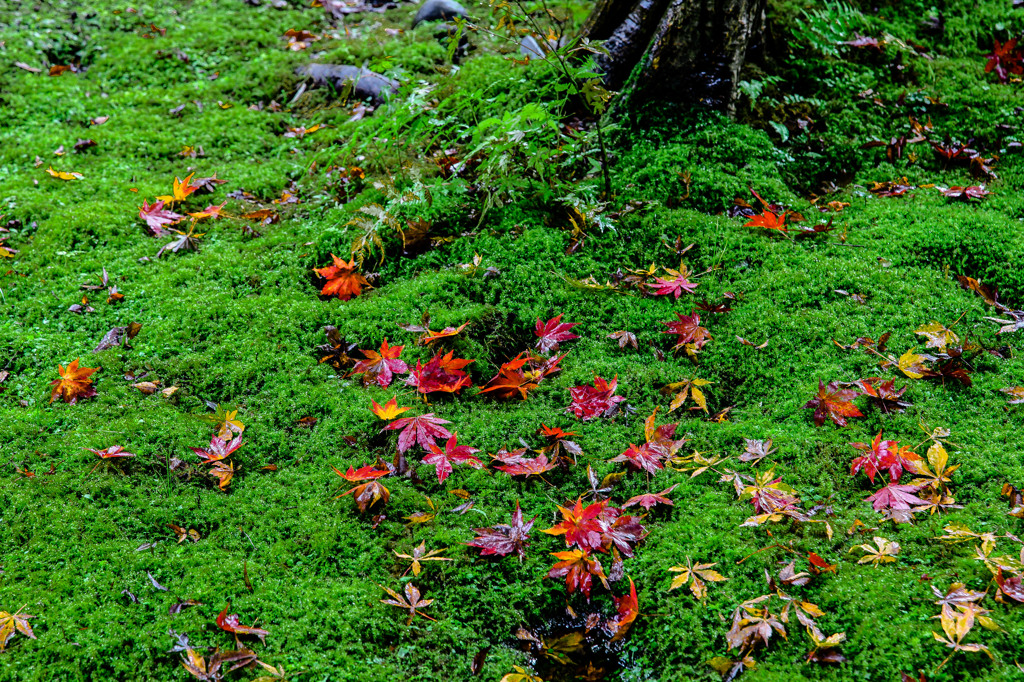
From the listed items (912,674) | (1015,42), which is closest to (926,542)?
(912,674)

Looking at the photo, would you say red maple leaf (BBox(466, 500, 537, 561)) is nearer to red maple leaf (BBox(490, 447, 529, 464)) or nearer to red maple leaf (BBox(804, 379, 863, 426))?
red maple leaf (BBox(490, 447, 529, 464))

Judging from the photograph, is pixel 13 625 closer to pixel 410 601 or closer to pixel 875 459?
pixel 410 601

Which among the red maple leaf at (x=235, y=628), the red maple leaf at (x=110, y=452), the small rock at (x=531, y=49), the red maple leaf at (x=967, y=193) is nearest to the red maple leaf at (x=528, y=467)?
the red maple leaf at (x=235, y=628)

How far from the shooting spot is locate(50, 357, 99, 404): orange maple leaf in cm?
314

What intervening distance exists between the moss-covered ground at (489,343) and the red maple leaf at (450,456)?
0.06 m

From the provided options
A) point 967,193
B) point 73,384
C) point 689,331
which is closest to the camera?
point 73,384

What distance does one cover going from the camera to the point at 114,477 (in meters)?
2.77

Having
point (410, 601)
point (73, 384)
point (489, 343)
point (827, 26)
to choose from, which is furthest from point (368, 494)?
point (827, 26)

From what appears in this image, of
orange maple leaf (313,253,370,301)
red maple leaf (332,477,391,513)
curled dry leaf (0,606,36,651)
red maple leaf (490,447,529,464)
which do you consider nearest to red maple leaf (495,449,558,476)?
red maple leaf (490,447,529,464)

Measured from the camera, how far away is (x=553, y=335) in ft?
11.1

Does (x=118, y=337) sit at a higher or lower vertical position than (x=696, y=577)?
lower

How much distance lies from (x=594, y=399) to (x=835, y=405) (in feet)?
3.53

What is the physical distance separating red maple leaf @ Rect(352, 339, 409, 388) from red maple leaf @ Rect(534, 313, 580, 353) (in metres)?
0.73

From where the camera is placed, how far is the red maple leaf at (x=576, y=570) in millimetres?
2383
